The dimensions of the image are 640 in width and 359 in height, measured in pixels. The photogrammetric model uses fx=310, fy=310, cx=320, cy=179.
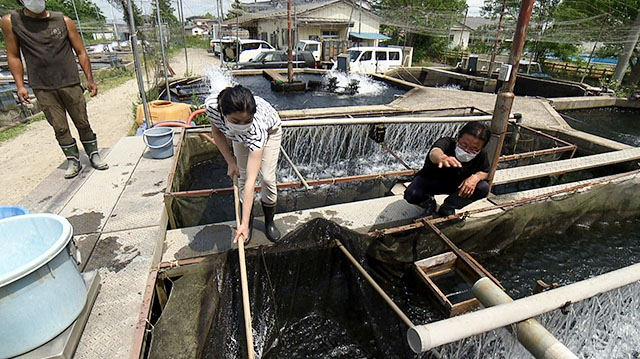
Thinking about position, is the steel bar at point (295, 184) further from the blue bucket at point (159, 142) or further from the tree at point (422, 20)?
the tree at point (422, 20)

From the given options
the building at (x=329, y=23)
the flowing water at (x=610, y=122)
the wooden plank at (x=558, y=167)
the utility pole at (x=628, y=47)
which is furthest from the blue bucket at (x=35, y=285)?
the building at (x=329, y=23)

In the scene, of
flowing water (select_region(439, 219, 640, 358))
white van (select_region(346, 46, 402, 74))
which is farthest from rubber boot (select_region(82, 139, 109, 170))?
white van (select_region(346, 46, 402, 74))

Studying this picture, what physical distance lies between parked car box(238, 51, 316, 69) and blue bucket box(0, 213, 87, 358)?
14.1 metres

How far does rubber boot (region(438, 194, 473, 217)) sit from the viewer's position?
3334 mm

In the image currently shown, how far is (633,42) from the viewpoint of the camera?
12.6 m

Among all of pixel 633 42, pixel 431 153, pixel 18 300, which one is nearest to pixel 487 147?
pixel 431 153

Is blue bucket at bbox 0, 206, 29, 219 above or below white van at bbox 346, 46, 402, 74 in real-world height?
below

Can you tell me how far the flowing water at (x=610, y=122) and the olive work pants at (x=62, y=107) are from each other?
1162 cm

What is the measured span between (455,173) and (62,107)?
14.5ft

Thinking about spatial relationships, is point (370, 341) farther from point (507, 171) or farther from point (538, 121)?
point (538, 121)

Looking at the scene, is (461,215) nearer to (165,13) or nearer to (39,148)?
(39,148)

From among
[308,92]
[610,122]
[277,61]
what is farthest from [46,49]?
[610,122]

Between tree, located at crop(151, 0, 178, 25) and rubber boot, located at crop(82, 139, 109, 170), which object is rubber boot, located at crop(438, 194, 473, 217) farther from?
tree, located at crop(151, 0, 178, 25)

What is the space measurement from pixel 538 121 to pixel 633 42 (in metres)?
9.67
